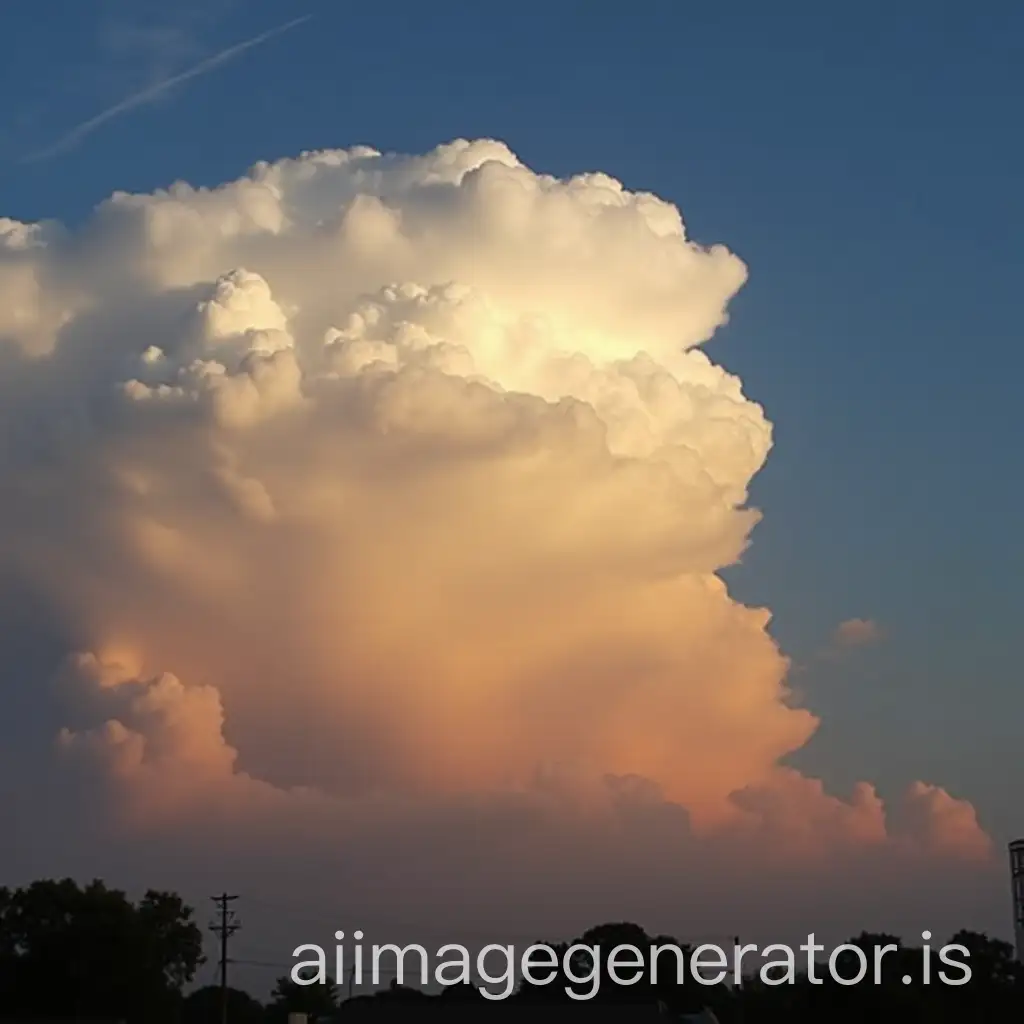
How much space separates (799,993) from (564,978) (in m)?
46.2

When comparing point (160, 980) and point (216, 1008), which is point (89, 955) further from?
point (216, 1008)

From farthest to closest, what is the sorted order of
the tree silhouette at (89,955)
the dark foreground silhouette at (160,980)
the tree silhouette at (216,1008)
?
the tree silhouette at (216,1008) < the tree silhouette at (89,955) < the dark foreground silhouette at (160,980)

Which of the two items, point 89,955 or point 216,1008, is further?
point 216,1008

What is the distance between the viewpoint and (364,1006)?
65.1 metres

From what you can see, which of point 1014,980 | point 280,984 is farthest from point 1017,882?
point 280,984

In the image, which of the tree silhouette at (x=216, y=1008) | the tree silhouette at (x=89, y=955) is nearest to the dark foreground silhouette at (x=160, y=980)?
the tree silhouette at (x=89, y=955)

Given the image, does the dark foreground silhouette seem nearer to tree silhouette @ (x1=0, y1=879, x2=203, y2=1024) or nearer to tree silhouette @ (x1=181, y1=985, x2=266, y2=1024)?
tree silhouette @ (x1=0, y1=879, x2=203, y2=1024)

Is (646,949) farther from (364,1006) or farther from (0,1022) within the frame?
(364,1006)

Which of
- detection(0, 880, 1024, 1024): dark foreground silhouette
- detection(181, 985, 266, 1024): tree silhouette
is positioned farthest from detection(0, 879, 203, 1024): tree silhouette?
detection(181, 985, 266, 1024): tree silhouette

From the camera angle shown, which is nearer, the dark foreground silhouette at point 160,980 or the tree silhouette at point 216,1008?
the dark foreground silhouette at point 160,980

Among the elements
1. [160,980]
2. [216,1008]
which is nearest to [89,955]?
[160,980]

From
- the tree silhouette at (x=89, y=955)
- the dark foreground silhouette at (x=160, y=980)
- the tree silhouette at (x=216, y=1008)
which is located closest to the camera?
the dark foreground silhouette at (x=160, y=980)

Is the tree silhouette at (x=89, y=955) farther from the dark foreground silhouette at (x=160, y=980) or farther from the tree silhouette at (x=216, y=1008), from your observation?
the tree silhouette at (x=216, y=1008)

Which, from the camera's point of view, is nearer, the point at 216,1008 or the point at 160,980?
the point at 160,980
